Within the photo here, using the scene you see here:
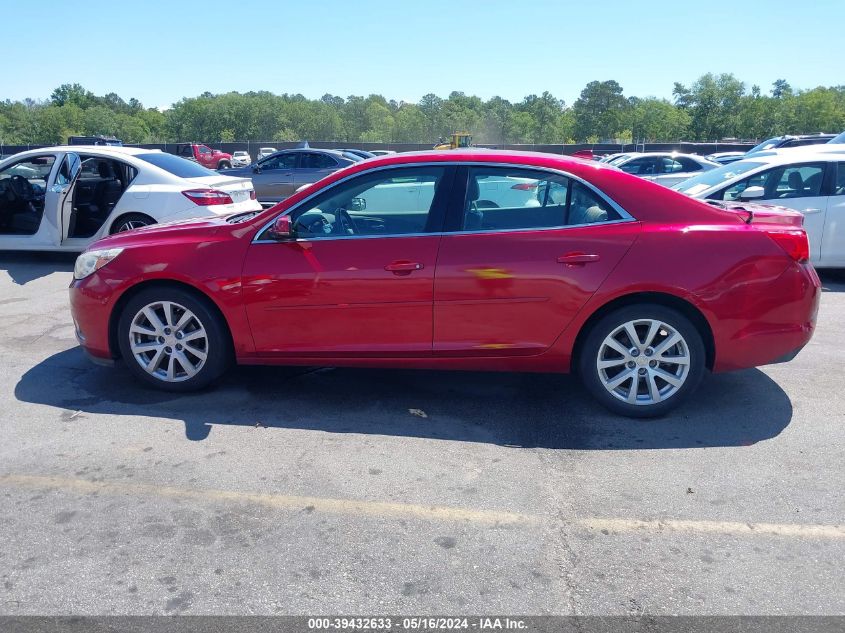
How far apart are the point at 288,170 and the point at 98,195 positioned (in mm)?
9388

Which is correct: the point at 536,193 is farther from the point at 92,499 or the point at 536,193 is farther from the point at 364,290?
the point at 92,499

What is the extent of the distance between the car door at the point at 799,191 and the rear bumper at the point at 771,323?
176 inches

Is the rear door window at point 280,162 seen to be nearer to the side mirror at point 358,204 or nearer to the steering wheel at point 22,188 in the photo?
the steering wheel at point 22,188

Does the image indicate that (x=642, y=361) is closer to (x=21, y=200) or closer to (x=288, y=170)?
(x=21, y=200)

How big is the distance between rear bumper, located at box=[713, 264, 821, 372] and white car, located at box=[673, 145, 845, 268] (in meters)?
4.17

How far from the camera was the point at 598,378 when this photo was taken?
15.0 ft

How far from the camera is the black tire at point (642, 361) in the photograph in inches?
175

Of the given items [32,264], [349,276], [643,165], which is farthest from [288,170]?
[349,276]

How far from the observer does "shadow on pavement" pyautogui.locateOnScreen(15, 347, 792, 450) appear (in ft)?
14.4

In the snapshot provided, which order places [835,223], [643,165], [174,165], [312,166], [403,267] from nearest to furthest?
[403,267] < [835,223] < [174,165] < [643,165] < [312,166]

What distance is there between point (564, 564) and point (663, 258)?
2094 millimetres

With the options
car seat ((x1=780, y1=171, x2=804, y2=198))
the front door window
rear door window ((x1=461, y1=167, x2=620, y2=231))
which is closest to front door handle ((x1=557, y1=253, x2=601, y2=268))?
rear door window ((x1=461, y1=167, x2=620, y2=231))

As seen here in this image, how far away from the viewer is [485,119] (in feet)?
294

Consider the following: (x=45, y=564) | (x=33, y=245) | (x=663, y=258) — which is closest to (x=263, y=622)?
(x=45, y=564)
